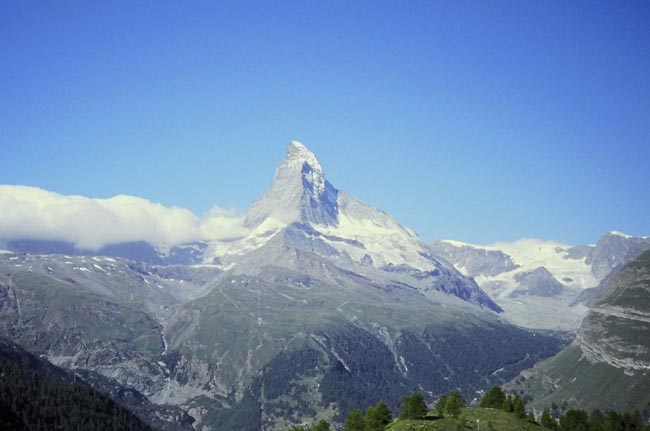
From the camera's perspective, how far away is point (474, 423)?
17200 centimetres

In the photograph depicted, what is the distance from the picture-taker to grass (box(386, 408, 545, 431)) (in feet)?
537

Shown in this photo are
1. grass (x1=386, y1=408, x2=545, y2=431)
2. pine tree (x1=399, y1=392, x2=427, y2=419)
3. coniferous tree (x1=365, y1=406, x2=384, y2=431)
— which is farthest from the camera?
pine tree (x1=399, y1=392, x2=427, y2=419)

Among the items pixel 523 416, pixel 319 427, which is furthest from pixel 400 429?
pixel 523 416

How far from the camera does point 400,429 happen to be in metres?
161

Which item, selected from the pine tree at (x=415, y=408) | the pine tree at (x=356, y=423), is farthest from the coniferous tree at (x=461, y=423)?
the pine tree at (x=356, y=423)

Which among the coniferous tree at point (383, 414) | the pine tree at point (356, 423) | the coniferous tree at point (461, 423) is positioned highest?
the coniferous tree at point (461, 423)

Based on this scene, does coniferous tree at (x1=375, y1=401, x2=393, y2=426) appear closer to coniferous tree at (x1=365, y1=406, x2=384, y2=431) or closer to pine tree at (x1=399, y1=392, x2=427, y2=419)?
coniferous tree at (x1=365, y1=406, x2=384, y2=431)

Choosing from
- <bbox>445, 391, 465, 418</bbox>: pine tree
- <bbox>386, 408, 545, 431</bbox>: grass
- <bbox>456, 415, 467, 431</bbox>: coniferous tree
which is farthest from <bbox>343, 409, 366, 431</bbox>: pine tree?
<bbox>445, 391, 465, 418</bbox>: pine tree

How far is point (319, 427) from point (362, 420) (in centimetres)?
1678

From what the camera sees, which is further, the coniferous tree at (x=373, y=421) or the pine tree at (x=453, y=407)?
the pine tree at (x=453, y=407)

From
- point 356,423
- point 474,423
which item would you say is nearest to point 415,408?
point 474,423

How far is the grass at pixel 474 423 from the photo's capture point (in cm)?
16375

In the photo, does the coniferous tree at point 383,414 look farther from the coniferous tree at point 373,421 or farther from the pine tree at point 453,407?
the pine tree at point 453,407

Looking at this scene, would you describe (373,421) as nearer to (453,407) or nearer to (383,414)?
(383,414)
